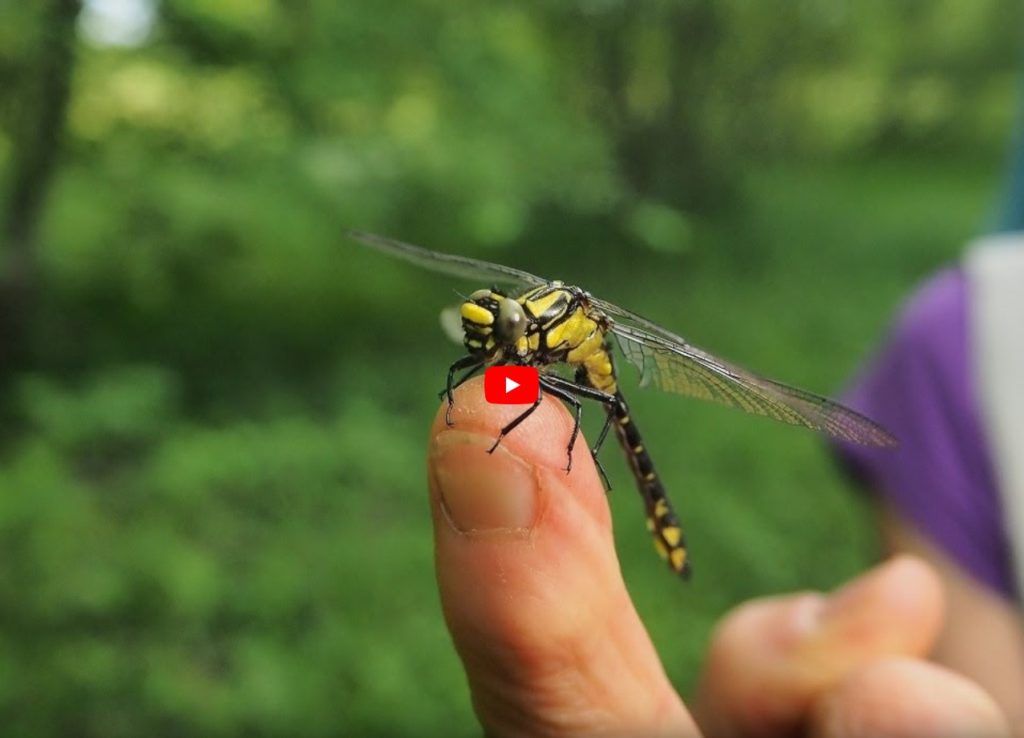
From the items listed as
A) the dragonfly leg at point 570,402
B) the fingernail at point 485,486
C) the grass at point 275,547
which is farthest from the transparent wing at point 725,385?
the grass at point 275,547

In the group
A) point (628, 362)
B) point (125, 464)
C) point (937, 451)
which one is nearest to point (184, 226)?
point (125, 464)

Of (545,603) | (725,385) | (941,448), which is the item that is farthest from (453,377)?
(941,448)

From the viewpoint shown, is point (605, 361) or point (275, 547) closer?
point (605, 361)

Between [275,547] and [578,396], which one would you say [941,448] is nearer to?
[578,396]

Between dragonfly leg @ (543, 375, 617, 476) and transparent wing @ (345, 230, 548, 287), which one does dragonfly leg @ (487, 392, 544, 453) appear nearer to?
dragonfly leg @ (543, 375, 617, 476)

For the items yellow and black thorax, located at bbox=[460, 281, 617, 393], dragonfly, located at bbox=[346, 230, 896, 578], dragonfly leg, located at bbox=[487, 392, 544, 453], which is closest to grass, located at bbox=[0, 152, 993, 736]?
dragonfly, located at bbox=[346, 230, 896, 578]

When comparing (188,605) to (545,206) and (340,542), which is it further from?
(545,206)
